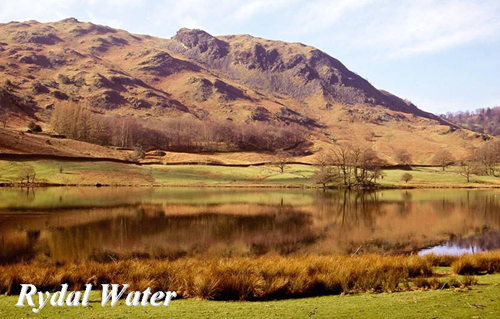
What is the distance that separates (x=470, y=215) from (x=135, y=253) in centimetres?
3957

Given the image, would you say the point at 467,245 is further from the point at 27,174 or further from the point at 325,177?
the point at 27,174

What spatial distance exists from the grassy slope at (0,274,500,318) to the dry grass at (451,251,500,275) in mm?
4658

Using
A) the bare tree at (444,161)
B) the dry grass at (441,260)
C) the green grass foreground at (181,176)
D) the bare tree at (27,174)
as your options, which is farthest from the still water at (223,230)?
the bare tree at (444,161)

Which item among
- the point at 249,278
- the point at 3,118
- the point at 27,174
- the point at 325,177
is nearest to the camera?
the point at 249,278

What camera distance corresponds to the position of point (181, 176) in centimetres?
10662

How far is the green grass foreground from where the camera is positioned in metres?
90.2

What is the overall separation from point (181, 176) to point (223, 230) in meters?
73.9

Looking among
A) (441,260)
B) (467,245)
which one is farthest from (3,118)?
(441,260)

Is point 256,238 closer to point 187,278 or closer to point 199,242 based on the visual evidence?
point 199,242

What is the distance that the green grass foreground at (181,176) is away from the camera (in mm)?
90188

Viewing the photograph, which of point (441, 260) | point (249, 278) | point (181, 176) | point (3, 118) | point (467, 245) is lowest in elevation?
point (467, 245)

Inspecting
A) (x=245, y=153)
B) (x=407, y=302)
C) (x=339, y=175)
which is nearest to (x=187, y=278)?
(x=407, y=302)

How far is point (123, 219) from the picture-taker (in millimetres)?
38406

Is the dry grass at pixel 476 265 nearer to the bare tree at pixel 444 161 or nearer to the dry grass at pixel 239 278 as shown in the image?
the dry grass at pixel 239 278
